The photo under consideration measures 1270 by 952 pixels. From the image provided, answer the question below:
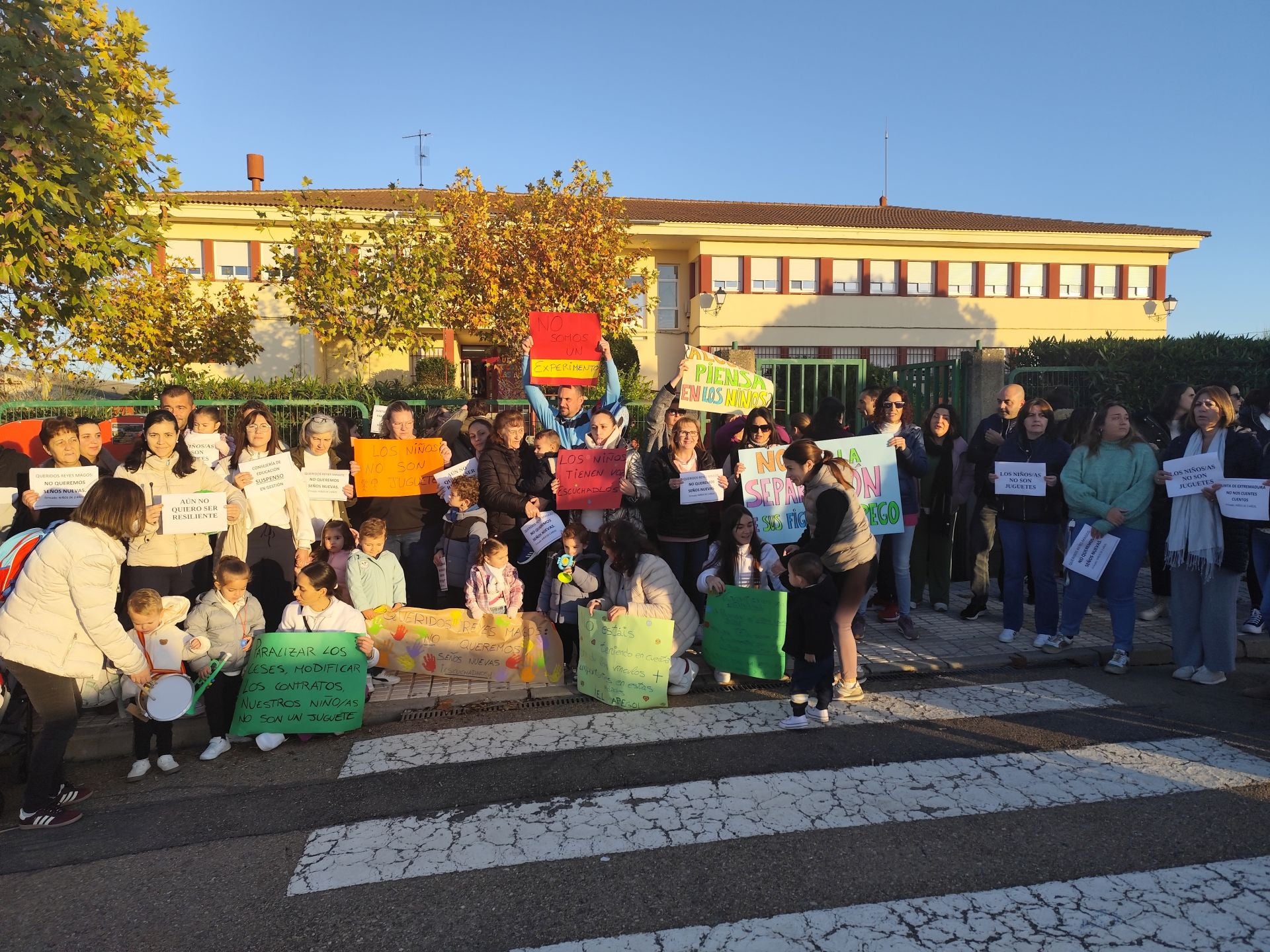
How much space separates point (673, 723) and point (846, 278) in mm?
29544

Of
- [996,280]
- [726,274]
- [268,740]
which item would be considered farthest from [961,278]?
[268,740]

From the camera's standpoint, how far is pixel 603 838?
3.84 metres

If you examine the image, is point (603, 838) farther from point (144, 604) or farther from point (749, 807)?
point (144, 604)

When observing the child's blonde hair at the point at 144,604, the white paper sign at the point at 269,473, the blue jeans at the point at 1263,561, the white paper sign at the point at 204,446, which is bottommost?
the blue jeans at the point at 1263,561

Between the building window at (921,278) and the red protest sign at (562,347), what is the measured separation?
27639 millimetres

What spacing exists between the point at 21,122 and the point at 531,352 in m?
4.94

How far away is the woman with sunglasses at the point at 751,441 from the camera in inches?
285

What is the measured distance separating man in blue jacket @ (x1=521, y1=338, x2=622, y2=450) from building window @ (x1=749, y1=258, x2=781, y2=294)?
2473 cm

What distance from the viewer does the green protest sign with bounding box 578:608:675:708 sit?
225 inches

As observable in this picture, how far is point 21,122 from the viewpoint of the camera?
24.5 feet

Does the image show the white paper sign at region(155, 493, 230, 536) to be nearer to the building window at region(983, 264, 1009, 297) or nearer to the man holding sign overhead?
the man holding sign overhead

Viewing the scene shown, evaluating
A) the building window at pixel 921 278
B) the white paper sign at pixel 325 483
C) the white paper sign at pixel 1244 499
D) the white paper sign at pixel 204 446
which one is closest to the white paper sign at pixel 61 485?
the white paper sign at pixel 204 446

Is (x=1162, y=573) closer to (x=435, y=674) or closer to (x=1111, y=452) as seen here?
(x=1111, y=452)

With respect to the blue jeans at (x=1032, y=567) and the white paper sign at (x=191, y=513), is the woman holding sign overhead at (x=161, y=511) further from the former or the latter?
the blue jeans at (x=1032, y=567)
